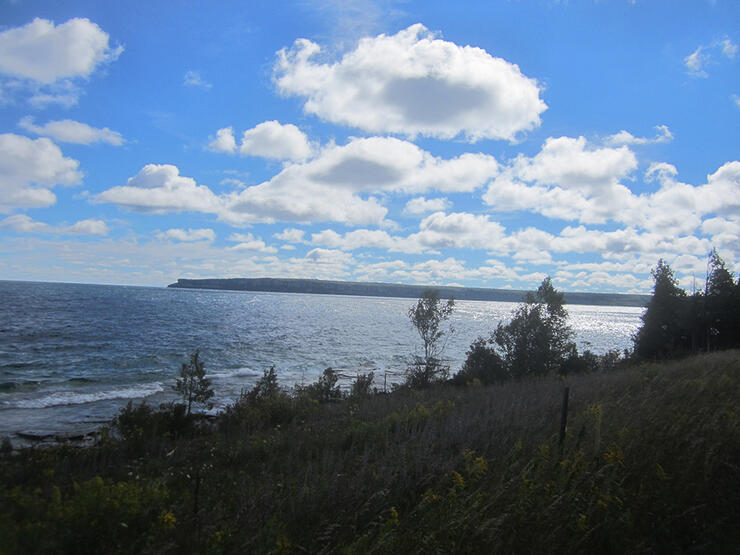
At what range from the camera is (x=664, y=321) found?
37.9m

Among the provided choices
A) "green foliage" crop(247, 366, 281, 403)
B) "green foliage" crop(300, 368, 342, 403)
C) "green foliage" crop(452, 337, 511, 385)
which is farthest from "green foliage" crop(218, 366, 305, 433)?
"green foliage" crop(452, 337, 511, 385)

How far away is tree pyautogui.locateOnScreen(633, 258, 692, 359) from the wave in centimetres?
3560

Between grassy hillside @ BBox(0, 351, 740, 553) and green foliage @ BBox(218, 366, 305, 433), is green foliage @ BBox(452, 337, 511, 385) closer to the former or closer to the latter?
green foliage @ BBox(218, 366, 305, 433)

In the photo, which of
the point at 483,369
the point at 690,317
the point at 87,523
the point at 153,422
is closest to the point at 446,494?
the point at 87,523

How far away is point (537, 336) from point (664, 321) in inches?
705

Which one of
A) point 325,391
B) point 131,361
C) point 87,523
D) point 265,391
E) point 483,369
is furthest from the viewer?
point 131,361

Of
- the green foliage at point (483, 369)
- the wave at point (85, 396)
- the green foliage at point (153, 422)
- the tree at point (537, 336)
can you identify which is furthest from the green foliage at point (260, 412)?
the tree at point (537, 336)

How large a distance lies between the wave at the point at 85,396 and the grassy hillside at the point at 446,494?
12.0 meters

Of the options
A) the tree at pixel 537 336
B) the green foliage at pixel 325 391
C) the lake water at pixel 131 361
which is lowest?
the lake water at pixel 131 361

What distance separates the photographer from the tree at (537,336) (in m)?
27.0

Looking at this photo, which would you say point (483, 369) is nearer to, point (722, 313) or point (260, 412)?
point (260, 412)

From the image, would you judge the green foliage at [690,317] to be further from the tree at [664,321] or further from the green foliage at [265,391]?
the green foliage at [265,391]

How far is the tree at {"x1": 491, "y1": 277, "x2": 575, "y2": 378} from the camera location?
2702cm

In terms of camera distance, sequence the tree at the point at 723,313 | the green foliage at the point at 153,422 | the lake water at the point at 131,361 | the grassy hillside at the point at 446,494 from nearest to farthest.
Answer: the grassy hillside at the point at 446,494, the green foliage at the point at 153,422, the lake water at the point at 131,361, the tree at the point at 723,313
